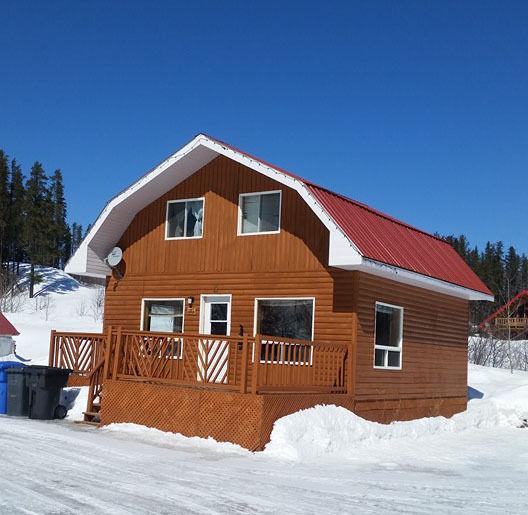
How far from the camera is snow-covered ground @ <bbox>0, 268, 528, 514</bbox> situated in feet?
26.4

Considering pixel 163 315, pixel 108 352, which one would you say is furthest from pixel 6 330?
pixel 108 352

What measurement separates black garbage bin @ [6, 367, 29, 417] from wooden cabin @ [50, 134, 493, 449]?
1286 mm

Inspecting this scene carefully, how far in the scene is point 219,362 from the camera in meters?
14.5

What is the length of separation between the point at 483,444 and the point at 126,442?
777 centimetres

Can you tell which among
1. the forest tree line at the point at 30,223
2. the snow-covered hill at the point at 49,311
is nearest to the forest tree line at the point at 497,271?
the forest tree line at the point at 30,223

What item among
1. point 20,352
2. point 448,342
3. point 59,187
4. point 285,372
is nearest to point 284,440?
point 285,372

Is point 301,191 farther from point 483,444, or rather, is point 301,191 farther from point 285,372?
point 483,444

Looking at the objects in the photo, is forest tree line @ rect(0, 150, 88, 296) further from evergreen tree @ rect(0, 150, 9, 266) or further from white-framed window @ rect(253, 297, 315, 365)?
white-framed window @ rect(253, 297, 315, 365)

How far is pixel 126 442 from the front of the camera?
1228 cm

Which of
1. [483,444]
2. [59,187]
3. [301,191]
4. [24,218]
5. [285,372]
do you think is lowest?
[483,444]

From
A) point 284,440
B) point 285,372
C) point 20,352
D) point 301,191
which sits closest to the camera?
point 284,440

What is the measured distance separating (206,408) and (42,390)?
161 inches

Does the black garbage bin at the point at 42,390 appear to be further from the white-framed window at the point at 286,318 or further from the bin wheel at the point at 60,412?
the white-framed window at the point at 286,318

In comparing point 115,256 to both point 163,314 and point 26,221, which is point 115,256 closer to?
point 163,314
